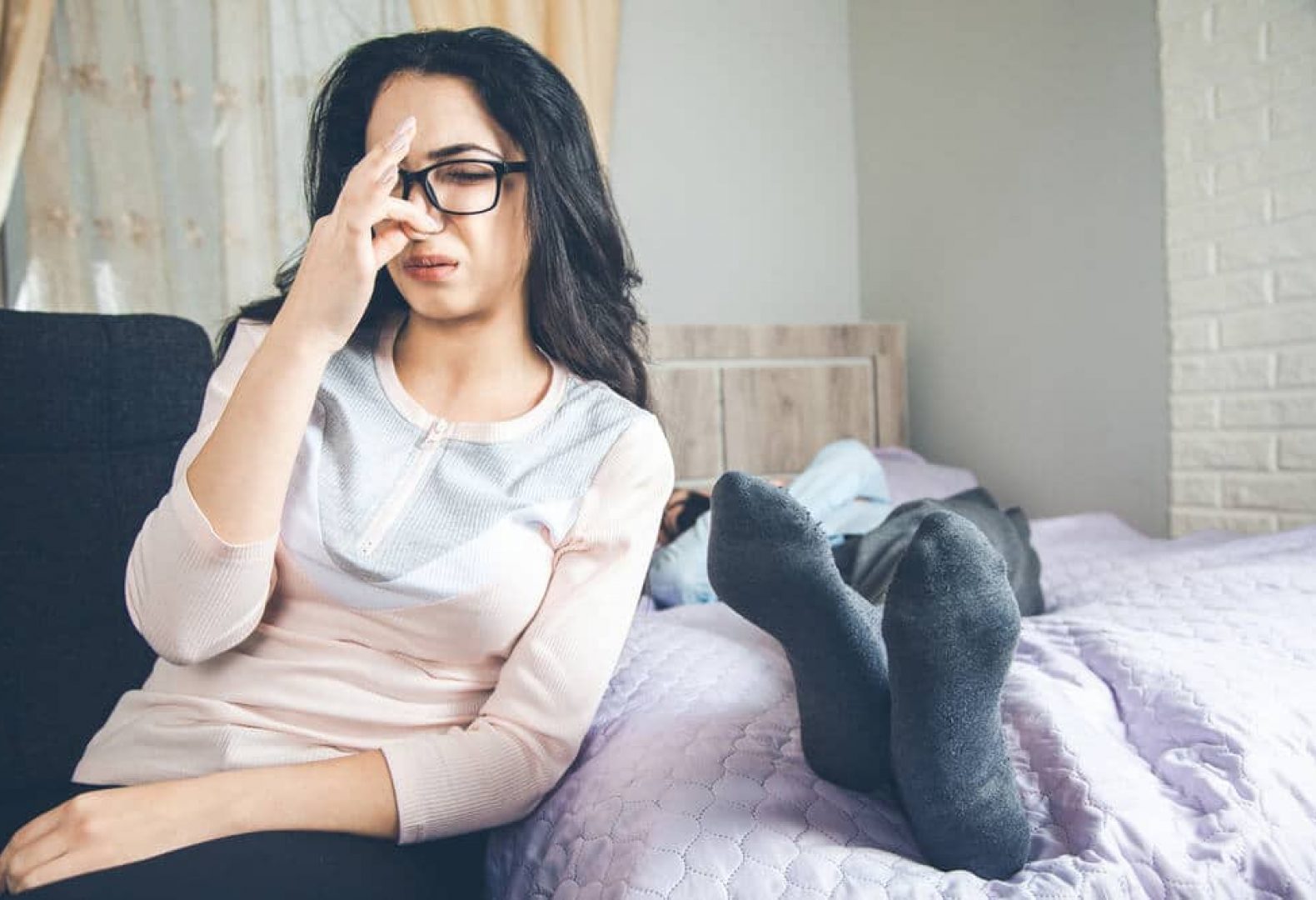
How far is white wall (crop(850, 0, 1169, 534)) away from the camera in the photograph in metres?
2.25

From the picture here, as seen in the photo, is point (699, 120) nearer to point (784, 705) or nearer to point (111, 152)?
point (111, 152)

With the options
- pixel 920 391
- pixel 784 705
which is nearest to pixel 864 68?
pixel 920 391

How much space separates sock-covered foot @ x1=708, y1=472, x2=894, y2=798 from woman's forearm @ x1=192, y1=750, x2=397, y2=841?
11.7 inches

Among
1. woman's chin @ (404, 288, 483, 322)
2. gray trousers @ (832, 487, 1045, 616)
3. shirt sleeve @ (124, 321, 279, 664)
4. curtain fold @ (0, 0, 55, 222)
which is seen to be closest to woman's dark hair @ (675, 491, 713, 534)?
gray trousers @ (832, 487, 1045, 616)

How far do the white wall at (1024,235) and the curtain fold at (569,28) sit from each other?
0.89 m

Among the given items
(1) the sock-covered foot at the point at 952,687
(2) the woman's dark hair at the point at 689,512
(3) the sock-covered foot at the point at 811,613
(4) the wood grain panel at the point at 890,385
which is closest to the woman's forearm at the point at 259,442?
(3) the sock-covered foot at the point at 811,613

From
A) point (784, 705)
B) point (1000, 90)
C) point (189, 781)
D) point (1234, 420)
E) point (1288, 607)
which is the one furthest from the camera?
point (1000, 90)

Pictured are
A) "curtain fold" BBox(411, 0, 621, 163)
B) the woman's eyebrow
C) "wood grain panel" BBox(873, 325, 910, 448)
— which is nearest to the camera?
the woman's eyebrow

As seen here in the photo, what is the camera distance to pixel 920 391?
3.01m

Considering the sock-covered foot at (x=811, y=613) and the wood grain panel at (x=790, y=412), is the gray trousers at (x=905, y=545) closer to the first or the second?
the sock-covered foot at (x=811, y=613)

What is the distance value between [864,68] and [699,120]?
0.60 meters

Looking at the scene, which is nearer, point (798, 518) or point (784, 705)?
point (798, 518)

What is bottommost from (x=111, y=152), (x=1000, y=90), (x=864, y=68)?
(x=111, y=152)

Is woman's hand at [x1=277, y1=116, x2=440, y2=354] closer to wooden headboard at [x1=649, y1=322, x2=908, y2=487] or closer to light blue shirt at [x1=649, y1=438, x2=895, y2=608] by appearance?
light blue shirt at [x1=649, y1=438, x2=895, y2=608]
